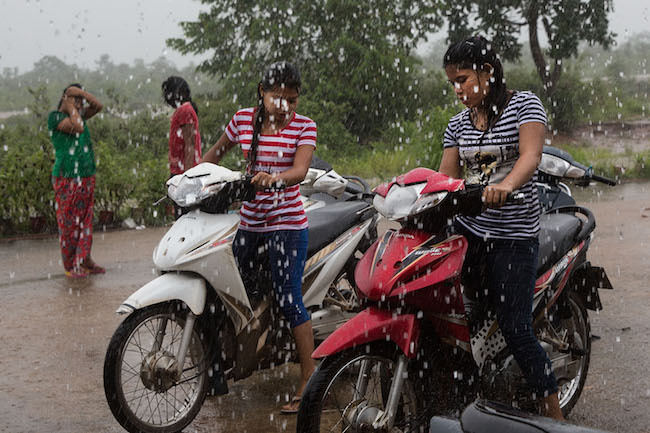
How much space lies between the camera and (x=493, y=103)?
3654 mm

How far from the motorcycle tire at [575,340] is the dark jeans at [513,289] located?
33.0 inches

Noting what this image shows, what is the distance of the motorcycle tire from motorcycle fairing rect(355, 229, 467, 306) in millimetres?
1309

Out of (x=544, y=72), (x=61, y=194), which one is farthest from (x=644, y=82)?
(x=61, y=194)

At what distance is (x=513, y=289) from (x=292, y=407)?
5.16 feet

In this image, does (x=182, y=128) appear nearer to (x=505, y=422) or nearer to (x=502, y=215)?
(x=502, y=215)

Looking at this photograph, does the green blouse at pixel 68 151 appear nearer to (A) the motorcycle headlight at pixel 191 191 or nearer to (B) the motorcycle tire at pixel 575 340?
(A) the motorcycle headlight at pixel 191 191

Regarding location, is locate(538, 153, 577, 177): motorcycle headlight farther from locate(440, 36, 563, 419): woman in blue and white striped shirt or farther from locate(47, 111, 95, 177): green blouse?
locate(47, 111, 95, 177): green blouse

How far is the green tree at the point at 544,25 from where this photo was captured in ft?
101

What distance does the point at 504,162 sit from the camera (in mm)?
3660

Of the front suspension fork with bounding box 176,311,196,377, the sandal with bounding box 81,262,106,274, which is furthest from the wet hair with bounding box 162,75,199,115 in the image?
the front suspension fork with bounding box 176,311,196,377

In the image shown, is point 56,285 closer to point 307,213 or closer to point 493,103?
point 307,213

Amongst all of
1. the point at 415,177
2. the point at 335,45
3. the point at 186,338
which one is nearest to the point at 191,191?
the point at 186,338

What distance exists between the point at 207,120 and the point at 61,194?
19898 mm

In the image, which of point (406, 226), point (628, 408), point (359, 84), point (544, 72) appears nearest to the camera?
point (406, 226)
